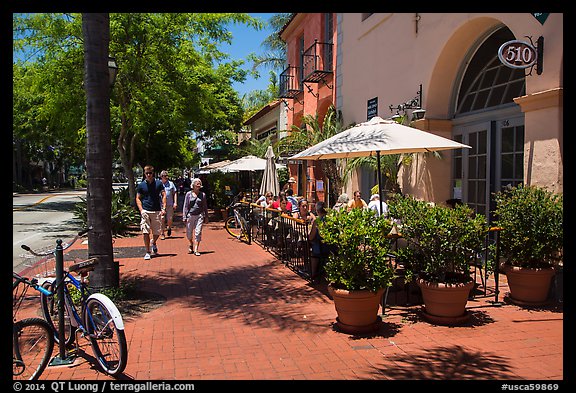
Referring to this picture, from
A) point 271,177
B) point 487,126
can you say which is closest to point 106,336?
point 487,126

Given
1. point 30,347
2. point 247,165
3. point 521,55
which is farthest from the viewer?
point 247,165

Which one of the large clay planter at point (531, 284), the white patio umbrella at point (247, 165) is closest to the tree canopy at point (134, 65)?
the white patio umbrella at point (247, 165)

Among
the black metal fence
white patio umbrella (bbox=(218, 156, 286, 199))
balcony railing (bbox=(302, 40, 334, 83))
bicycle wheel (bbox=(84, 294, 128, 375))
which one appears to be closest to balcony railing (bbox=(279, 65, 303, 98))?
balcony railing (bbox=(302, 40, 334, 83))

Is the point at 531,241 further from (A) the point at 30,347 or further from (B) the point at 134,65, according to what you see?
(B) the point at 134,65

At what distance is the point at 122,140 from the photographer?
15.9 m

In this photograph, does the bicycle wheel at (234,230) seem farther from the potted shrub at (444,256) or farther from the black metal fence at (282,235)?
the potted shrub at (444,256)

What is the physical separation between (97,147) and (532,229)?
5735mm

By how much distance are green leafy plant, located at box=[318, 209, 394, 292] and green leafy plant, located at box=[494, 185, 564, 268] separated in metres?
1.95

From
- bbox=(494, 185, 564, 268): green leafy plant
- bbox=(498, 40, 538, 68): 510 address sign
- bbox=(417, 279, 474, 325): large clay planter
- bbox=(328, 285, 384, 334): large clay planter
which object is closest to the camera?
bbox=(328, 285, 384, 334): large clay planter

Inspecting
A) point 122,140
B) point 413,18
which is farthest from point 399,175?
point 122,140

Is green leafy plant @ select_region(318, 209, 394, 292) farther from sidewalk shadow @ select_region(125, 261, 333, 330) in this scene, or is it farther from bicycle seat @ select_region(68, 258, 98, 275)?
bicycle seat @ select_region(68, 258, 98, 275)

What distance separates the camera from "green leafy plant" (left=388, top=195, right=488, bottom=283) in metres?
5.20

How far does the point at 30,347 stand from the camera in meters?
3.82
